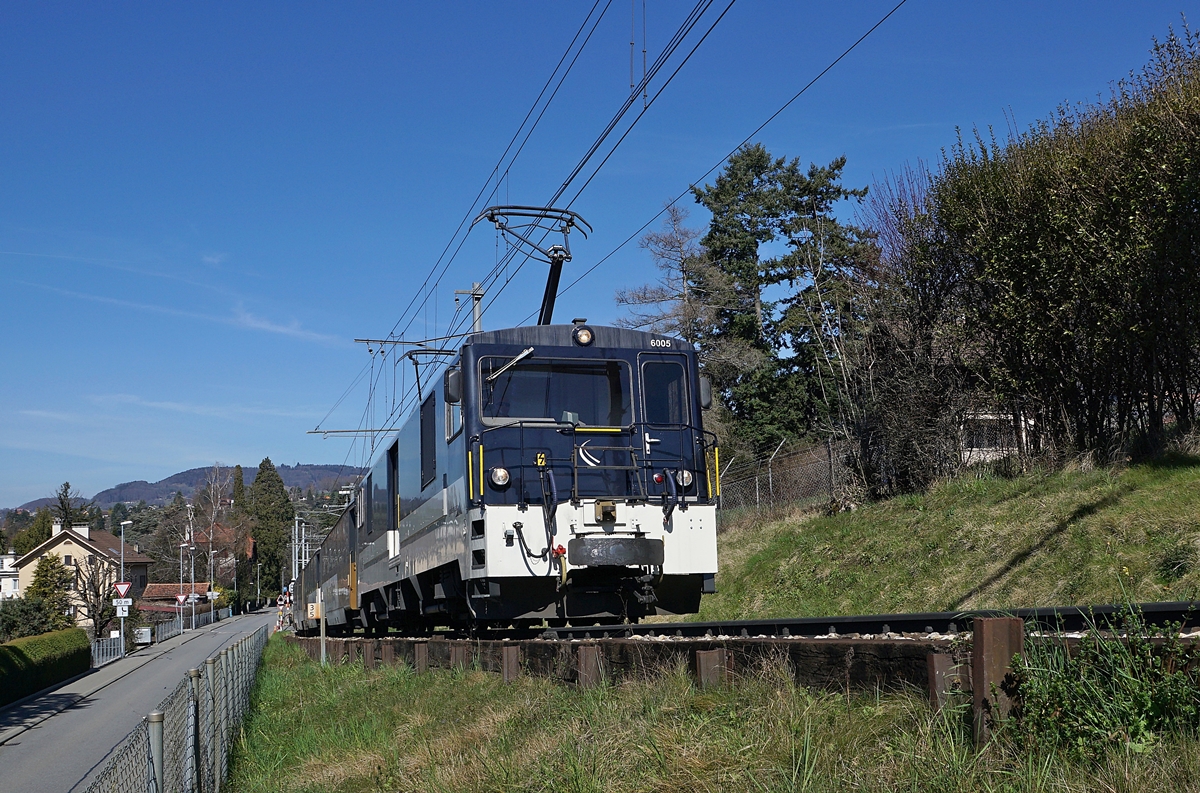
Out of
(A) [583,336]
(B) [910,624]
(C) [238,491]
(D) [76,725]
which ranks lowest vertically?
(D) [76,725]

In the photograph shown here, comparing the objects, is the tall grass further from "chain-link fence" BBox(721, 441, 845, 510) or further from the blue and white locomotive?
"chain-link fence" BBox(721, 441, 845, 510)

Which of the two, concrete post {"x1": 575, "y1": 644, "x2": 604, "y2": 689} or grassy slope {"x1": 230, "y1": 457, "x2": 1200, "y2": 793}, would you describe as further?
concrete post {"x1": 575, "y1": 644, "x2": 604, "y2": 689}

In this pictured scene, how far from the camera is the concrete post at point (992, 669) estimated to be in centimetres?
418

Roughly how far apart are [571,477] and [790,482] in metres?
16.1

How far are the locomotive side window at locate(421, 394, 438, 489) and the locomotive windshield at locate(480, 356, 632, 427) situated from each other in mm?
1619

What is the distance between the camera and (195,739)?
629 centimetres

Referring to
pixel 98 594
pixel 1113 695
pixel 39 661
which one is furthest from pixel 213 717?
pixel 98 594

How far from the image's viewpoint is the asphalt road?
14.9 meters

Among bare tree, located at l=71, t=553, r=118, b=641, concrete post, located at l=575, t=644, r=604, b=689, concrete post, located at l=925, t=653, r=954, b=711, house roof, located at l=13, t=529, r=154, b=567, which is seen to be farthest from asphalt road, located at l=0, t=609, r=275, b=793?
house roof, located at l=13, t=529, r=154, b=567

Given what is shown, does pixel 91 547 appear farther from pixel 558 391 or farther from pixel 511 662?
pixel 511 662

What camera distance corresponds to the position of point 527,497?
34.9ft

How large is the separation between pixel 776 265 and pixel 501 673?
33096mm

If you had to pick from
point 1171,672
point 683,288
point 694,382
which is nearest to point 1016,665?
point 1171,672

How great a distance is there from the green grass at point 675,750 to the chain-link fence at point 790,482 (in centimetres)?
1498
